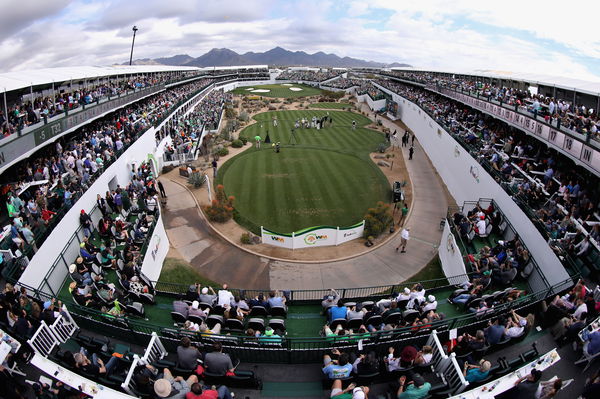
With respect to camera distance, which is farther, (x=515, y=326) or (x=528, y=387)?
(x=515, y=326)

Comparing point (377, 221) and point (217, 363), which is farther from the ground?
point (217, 363)

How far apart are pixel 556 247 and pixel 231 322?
11802mm

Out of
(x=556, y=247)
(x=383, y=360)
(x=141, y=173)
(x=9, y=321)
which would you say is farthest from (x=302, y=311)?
(x=141, y=173)

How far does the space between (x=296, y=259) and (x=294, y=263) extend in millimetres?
367

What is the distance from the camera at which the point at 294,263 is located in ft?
57.2

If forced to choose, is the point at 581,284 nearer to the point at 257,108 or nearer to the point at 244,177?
the point at 244,177

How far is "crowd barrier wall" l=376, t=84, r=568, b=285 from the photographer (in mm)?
12502

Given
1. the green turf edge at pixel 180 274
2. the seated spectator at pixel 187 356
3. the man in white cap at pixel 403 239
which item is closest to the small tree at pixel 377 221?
the man in white cap at pixel 403 239

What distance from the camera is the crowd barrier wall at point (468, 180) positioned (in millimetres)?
12502

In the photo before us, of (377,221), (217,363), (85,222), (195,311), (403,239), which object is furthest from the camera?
(377,221)

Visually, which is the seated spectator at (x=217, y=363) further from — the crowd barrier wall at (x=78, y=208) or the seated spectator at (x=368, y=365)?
the crowd barrier wall at (x=78, y=208)

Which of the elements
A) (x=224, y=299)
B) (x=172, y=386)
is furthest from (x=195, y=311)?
(x=172, y=386)

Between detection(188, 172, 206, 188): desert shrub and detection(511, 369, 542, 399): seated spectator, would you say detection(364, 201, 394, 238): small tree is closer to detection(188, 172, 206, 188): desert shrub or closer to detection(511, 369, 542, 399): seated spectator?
detection(511, 369, 542, 399): seated spectator

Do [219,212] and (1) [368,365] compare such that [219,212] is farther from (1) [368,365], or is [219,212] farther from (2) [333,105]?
(2) [333,105]
